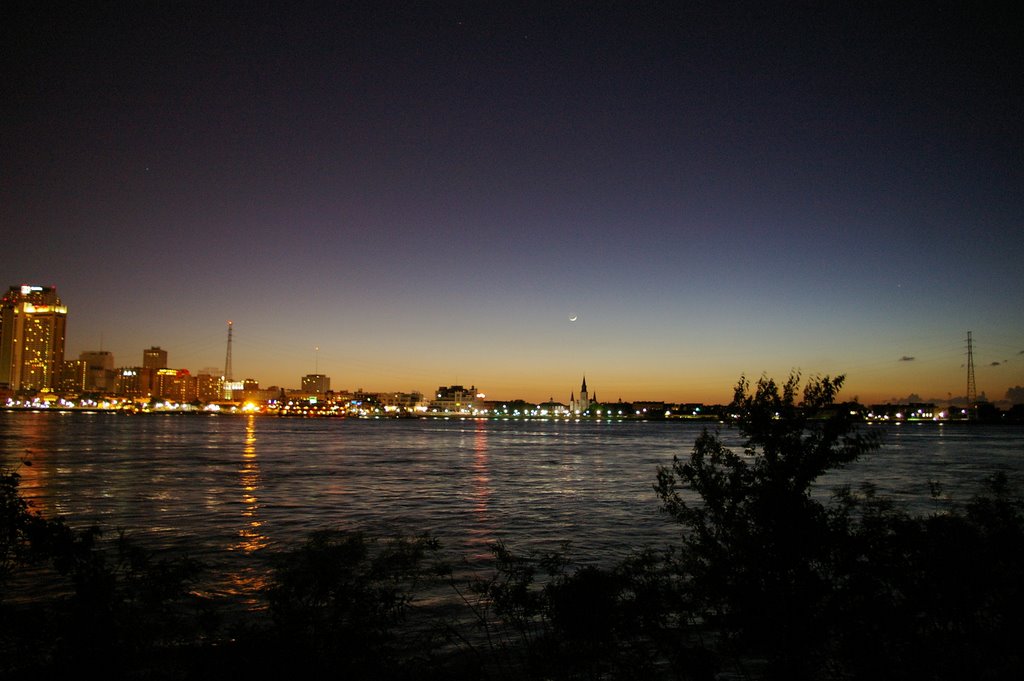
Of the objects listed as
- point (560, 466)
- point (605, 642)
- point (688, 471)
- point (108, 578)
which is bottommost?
point (560, 466)

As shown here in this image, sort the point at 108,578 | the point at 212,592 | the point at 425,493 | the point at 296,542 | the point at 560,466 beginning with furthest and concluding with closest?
the point at 560,466, the point at 425,493, the point at 296,542, the point at 212,592, the point at 108,578

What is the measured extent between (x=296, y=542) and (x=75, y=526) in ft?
29.8

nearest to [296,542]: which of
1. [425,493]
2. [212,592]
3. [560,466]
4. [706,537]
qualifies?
[212,592]

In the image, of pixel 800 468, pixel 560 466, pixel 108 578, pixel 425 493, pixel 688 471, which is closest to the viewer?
pixel 108 578

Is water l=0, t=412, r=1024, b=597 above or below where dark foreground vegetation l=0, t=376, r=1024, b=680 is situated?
below

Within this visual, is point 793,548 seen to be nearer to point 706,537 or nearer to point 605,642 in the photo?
point 706,537

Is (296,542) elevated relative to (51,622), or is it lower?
lower

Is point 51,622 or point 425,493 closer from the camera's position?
point 51,622

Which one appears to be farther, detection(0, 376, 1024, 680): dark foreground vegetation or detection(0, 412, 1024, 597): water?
detection(0, 412, 1024, 597): water

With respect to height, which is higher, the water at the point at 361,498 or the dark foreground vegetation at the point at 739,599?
the dark foreground vegetation at the point at 739,599

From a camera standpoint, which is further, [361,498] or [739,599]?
[361,498]

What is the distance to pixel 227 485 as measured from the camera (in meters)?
37.2

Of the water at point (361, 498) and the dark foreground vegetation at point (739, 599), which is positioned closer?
the dark foreground vegetation at point (739, 599)

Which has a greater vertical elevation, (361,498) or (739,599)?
(739,599)
